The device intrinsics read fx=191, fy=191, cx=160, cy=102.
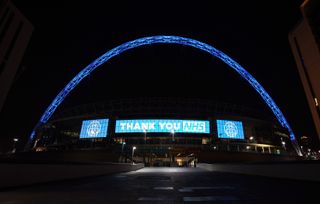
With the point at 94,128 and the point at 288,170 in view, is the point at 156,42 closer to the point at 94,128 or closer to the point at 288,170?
the point at 94,128

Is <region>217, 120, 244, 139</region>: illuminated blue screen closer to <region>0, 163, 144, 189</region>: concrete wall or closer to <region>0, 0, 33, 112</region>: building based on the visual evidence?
<region>0, 163, 144, 189</region>: concrete wall

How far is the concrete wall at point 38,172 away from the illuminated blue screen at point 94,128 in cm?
5439

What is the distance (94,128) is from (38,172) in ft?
210

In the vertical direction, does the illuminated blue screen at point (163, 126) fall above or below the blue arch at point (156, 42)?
below

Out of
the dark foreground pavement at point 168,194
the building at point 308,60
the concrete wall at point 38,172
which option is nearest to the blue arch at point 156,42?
the building at point 308,60

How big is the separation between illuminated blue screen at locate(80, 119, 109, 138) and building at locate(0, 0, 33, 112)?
47436 mm

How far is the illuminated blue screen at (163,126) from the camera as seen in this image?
224 ft

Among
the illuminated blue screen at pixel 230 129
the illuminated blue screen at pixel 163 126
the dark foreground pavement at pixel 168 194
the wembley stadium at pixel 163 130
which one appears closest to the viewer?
the dark foreground pavement at pixel 168 194

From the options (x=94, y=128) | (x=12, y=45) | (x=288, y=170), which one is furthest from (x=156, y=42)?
(x=288, y=170)

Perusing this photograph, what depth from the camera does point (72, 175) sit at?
47.3 feet

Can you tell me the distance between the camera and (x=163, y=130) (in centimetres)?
6800

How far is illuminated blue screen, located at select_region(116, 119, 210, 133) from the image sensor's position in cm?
6819

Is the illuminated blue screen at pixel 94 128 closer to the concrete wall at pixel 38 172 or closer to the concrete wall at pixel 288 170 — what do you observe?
the concrete wall at pixel 38 172

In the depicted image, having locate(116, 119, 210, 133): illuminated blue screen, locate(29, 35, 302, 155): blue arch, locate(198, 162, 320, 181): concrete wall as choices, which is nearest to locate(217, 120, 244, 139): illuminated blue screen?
locate(116, 119, 210, 133): illuminated blue screen
